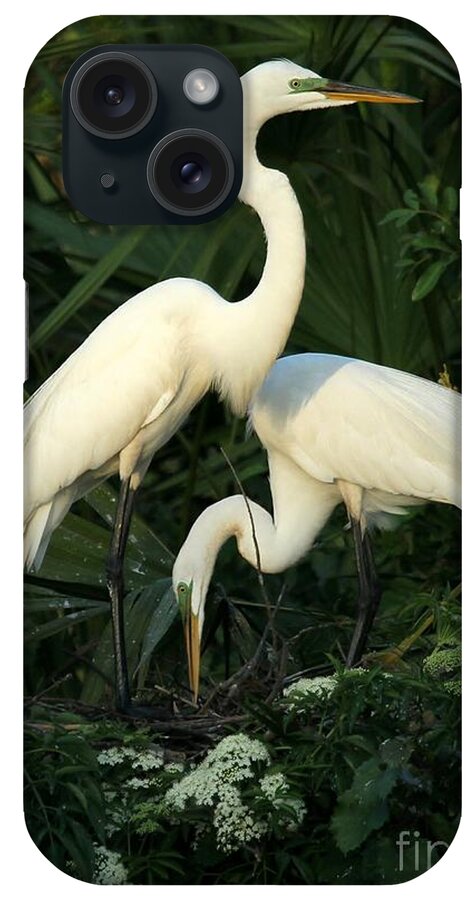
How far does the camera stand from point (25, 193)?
2.93 meters

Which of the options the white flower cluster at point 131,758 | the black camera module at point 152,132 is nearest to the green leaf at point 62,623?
the white flower cluster at point 131,758

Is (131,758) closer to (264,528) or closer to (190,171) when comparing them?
(264,528)

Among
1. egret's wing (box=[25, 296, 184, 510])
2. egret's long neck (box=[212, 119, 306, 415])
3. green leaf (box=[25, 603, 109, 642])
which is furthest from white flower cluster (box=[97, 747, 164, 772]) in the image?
egret's long neck (box=[212, 119, 306, 415])

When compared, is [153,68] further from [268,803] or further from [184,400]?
[268,803]

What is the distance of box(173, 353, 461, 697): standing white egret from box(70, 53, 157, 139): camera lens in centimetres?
53

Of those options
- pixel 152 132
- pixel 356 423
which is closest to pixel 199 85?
pixel 152 132

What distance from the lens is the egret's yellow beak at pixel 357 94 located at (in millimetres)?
3039

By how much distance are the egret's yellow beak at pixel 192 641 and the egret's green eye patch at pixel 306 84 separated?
87 centimetres

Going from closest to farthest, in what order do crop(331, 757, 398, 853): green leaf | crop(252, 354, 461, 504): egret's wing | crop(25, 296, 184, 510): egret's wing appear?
crop(331, 757, 398, 853): green leaf
crop(25, 296, 184, 510): egret's wing
crop(252, 354, 461, 504): egret's wing

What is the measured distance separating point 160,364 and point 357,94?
549mm

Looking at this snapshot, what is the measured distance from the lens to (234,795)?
2939 mm

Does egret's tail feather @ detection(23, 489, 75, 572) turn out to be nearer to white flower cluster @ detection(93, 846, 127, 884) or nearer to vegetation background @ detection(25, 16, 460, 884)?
vegetation background @ detection(25, 16, 460, 884)

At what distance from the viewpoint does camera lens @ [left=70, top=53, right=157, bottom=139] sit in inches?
116

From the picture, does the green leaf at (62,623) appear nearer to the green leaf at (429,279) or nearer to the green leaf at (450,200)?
the green leaf at (429,279)
